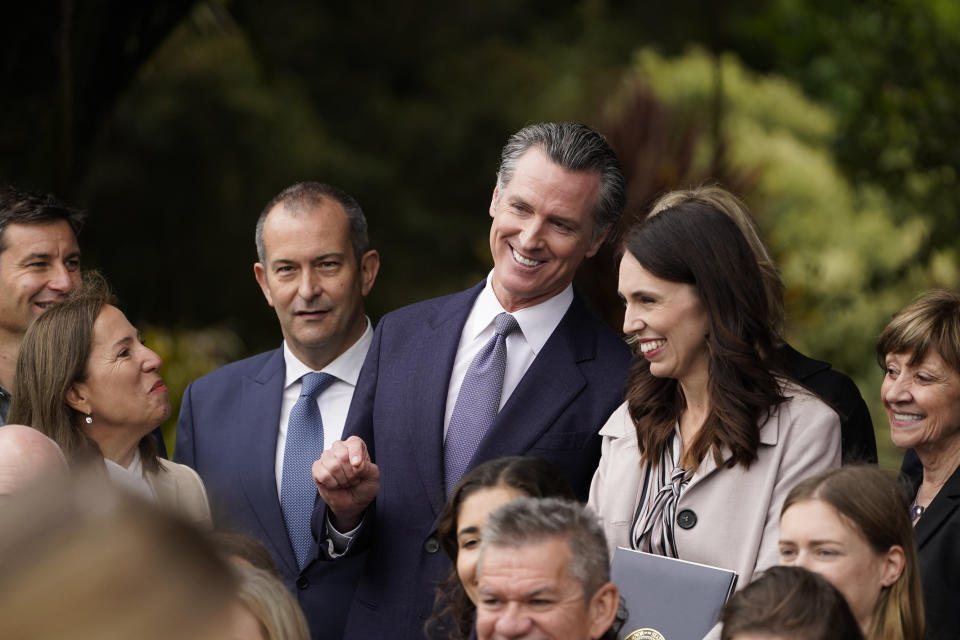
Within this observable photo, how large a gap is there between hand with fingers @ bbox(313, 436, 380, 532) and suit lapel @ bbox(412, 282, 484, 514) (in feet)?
0.55

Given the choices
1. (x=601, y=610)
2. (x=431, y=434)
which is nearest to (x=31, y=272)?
(x=431, y=434)

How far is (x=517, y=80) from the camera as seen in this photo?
18.9 metres

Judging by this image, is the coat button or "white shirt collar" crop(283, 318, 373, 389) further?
"white shirt collar" crop(283, 318, 373, 389)

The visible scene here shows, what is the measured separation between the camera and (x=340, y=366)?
427cm

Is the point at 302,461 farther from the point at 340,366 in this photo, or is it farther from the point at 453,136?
the point at 453,136

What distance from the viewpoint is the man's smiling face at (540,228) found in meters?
3.59

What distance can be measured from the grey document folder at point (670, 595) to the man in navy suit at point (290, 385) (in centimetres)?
126

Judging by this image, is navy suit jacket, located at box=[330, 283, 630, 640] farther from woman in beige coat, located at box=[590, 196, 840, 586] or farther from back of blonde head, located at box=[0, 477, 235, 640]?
back of blonde head, located at box=[0, 477, 235, 640]

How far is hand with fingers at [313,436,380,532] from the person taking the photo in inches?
125

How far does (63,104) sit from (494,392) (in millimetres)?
4095

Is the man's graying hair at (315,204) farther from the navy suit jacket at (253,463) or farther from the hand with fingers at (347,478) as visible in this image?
the hand with fingers at (347,478)

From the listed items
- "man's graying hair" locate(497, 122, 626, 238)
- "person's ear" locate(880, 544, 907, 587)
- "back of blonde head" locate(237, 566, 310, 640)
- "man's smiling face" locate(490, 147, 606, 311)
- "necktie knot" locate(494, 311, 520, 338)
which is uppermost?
"man's graying hair" locate(497, 122, 626, 238)

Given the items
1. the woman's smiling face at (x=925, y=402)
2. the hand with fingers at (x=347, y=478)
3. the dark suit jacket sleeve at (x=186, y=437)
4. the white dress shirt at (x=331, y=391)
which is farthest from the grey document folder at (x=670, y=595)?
the dark suit jacket sleeve at (x=186, y=437)

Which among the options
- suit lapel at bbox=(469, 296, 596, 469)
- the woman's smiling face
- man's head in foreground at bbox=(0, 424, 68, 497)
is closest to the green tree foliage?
the woman's smiling face
